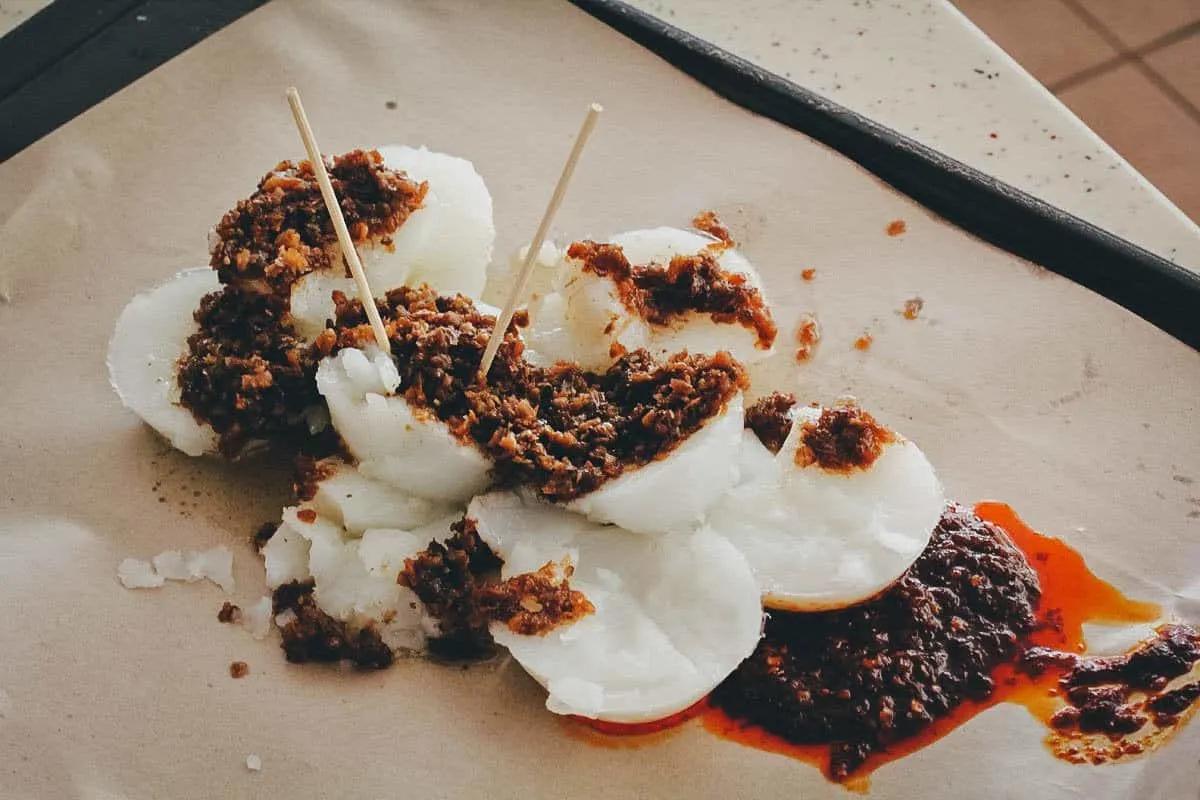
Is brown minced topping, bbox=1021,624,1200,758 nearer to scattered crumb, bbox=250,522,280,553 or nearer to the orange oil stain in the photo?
the orange oil stain

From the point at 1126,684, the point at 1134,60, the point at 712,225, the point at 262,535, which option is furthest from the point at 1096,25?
the point at 262,535

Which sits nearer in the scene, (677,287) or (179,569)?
(179,569)

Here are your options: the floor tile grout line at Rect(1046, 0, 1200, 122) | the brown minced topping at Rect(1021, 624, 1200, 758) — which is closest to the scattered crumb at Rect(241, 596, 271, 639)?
the brown minced topping at Rect(1021, 624, 1200, 758)

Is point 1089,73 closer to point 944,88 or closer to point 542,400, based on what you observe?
point 944,88

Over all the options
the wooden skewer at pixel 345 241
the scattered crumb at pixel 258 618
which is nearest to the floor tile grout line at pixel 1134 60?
the wooden skewer at pixel 345 241

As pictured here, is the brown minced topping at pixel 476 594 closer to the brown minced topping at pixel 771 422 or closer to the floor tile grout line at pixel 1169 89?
the brown minced topping at pixel 771 422

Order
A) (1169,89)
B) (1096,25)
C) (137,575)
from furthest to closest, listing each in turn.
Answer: (1096,25) < (1169,89) < (137,575)

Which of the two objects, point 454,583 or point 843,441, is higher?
point 843,441
